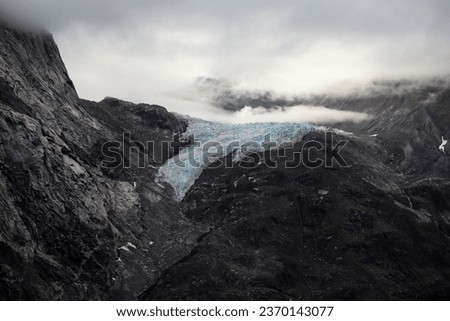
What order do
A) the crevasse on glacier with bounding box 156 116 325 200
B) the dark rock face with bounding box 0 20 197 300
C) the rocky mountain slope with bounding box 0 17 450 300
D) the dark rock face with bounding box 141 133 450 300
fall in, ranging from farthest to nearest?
the crevasse on glacier with bounding box 156 116 325 200
the dark rock face with bounding box 141 133 450 300
the rocky mountain slope with bounding box 0 17 450 300
the dark rock face with bounding box 0 20 197 300

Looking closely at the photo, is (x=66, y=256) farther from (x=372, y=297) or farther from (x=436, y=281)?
(x=436, y=281)

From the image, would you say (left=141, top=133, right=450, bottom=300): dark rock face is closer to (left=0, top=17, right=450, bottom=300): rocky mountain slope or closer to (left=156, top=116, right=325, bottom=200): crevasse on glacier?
(left=0, top=17, right=450, bottom=300): rocky mountain slope

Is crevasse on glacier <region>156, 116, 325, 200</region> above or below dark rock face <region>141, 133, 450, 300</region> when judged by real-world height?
above

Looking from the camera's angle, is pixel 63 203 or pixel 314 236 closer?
pixel 63 203

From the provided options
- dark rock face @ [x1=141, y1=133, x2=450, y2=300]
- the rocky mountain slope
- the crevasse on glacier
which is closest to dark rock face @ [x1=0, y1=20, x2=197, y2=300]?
the rocky mountain slope

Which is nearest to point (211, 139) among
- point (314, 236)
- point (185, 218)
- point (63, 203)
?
point (185, 218)

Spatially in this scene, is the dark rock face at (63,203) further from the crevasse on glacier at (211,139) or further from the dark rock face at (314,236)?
the dark rock face at (314,236)

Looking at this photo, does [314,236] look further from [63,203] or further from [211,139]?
[211,139]
